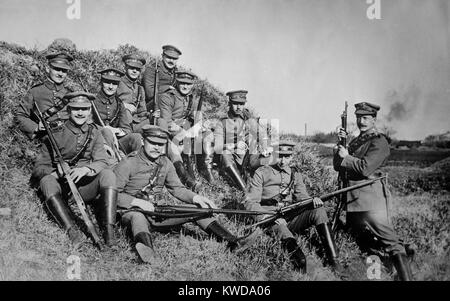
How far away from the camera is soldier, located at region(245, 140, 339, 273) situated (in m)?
5.16

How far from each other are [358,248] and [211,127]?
4.67 meters

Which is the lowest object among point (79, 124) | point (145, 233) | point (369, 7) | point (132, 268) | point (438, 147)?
point (132, 268)

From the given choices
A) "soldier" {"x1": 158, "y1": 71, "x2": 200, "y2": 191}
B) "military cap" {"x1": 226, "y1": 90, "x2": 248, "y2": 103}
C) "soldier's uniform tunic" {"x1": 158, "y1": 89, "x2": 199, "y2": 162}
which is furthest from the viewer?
"military cap" {"x1": 226, "y1": 90, "x2": 248, "y2": 103}

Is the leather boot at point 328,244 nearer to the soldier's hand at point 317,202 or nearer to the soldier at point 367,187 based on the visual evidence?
the soldier's hand at point 317,202

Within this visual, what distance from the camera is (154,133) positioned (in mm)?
5449

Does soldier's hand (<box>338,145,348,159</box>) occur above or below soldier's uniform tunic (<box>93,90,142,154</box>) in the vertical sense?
below

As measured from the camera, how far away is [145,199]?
558cm

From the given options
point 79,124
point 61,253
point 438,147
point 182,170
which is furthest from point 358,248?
point 79,124

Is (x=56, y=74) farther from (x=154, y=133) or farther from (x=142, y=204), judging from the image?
(x=142, y=204)

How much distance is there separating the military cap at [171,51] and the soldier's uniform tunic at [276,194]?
13.7ft

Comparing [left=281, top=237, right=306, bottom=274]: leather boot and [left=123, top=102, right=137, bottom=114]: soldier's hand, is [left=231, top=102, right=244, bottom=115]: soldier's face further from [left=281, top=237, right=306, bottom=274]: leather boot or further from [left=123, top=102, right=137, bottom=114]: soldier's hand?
[left=281, top=237, right=306, bottom=274]: leather boot

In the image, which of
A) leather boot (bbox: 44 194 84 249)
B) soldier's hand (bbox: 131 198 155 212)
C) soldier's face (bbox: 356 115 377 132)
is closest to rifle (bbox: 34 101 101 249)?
leather boot (bbox: 44 194 84 249)

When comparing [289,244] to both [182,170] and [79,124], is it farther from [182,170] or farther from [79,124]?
[79,124]

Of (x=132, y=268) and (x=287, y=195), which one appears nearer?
(x=132, y=268)
